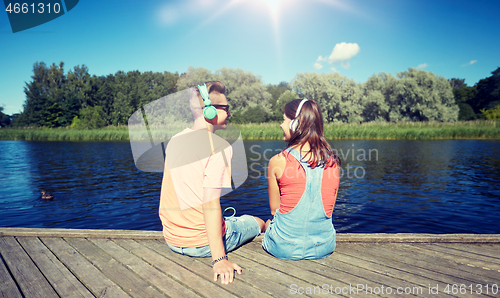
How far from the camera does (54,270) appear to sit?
2695 mm

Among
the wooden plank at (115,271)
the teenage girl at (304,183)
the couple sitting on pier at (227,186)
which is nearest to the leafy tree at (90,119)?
the wooden plank at (115,271)

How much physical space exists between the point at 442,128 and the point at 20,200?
34195 millimetres

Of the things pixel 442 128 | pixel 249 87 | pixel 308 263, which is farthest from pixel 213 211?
pixel 249 87

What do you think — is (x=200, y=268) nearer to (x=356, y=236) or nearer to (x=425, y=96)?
(x=356, y=236)

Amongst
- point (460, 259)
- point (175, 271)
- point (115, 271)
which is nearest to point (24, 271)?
point (115, 271)

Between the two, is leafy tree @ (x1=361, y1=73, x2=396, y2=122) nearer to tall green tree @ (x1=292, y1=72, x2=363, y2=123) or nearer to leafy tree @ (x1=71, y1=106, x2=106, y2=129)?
tall green tree @ (x1=292, y1=72, x2=363, y2=123)

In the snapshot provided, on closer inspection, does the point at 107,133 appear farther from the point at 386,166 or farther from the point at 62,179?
the point at 386,166

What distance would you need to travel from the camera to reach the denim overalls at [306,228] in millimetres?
2580

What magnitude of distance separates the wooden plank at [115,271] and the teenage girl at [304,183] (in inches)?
45.9

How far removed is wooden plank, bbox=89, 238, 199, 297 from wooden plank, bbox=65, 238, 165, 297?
0.04m

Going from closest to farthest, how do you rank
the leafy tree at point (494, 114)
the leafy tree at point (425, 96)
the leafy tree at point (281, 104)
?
the leafy tree at point (425, 96) < the leafy tree at point (494, 114) < the leafy tree at point (281, 104)

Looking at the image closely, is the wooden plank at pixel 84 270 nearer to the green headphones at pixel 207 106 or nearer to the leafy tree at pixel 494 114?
the green headphones at pixel 207 106

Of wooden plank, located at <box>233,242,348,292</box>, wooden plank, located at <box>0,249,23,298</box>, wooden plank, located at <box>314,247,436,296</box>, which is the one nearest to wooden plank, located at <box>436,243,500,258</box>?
wooden plank, located at <box>314,247,436,296</box>

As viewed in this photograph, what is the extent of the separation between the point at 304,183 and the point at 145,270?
155 centimetres
